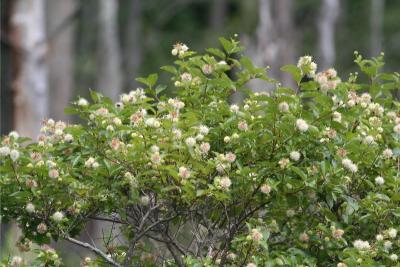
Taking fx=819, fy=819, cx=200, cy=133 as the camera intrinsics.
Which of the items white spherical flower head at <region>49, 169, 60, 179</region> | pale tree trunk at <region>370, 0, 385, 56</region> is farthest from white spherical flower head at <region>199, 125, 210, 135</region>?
pale tree trunk at <region>370, 0, 385, 56</region>

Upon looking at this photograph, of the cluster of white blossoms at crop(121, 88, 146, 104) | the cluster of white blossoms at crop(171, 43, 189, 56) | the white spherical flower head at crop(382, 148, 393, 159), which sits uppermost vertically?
the cluster of white blossoms at crop(171, 43, 189, 56)

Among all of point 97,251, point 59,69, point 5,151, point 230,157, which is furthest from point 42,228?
point 59,69

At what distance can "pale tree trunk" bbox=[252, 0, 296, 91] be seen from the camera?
51.4 ft

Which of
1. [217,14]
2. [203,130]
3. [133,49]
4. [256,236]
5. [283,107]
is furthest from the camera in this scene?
[217,14]

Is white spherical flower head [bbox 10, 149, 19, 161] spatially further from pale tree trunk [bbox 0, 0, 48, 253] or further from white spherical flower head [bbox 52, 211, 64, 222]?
pale tree trunk [bbox 0, 0, 48, 253]

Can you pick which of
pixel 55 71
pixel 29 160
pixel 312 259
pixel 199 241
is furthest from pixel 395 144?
pixel 55 71

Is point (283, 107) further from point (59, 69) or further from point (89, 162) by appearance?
point (59, 69)

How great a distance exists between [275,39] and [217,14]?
646 inches

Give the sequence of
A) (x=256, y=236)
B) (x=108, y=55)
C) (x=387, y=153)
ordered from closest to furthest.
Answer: (x=256, y=236)
(x=387, y=153)
(x=108, y=55)

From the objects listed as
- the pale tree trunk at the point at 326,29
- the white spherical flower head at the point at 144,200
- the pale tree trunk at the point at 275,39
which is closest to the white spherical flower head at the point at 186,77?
the white spherical flower head at the point at 144,200

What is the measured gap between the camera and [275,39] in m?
16.0

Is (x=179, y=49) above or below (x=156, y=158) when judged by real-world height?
above

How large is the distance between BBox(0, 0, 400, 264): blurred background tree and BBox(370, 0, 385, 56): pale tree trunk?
0.04 m

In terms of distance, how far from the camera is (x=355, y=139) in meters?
3.77
